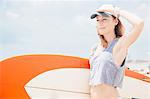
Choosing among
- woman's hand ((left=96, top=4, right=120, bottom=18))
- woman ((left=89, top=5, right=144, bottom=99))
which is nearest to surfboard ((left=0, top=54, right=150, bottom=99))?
woman ((left=89, top=5, right=144, bottom=99))

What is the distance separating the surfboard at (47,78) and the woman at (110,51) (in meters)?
0.07

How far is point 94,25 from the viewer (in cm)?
235

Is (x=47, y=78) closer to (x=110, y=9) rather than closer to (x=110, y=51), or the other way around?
(x=110, y=51)

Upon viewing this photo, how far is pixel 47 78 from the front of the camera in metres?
2.32

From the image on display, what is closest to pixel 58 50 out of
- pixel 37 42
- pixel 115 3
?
pixel 37 42

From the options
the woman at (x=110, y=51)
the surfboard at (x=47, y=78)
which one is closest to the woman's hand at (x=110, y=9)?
the woman at (x=110, y=51)

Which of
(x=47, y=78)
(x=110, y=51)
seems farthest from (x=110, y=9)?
(x=47, y=78)

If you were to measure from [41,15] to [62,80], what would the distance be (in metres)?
0.47

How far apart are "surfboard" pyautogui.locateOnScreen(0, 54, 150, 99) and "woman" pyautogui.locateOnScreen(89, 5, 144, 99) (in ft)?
0.24

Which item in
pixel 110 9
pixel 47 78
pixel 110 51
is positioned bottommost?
pixel 47 78

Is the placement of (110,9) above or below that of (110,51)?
above

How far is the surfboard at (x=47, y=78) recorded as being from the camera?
2.30m

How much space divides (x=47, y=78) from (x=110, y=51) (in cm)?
47

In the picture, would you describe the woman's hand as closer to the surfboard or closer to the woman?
the woman
